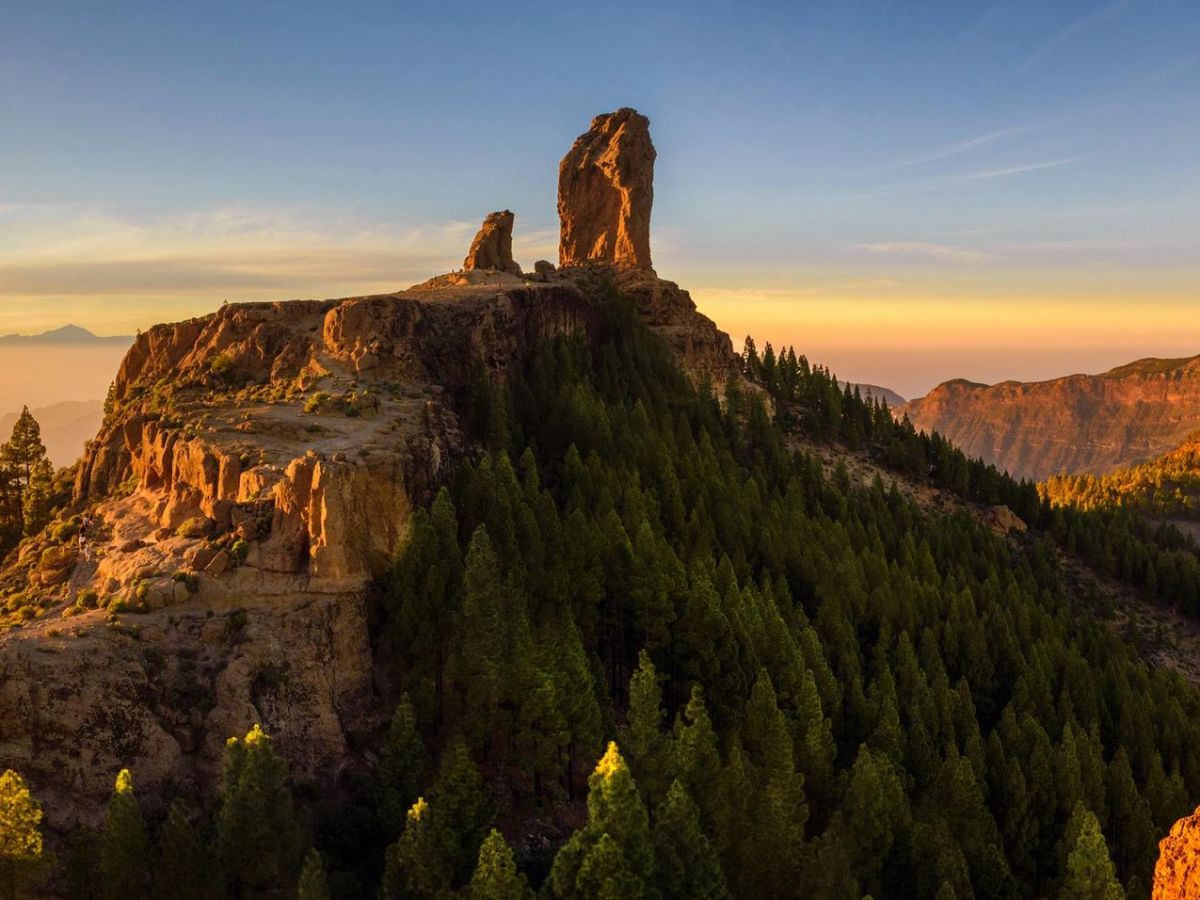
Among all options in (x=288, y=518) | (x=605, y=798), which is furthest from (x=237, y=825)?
(x=288, y=518)

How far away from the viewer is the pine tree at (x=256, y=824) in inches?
1401

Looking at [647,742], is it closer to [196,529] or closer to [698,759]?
[698,759]

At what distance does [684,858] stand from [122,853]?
73.9 feet

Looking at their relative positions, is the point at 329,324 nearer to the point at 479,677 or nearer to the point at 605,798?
the point at 479,677

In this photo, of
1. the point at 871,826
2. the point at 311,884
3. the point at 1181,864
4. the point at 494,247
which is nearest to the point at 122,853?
the point at 311,884

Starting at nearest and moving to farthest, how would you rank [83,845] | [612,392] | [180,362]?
[83,845] < [180,362] < [612,392]

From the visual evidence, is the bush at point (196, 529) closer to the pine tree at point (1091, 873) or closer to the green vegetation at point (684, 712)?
the green vegetation at point (684, 712)

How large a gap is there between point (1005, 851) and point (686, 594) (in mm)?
27352

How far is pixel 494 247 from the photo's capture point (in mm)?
135625

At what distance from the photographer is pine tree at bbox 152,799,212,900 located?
34406mm

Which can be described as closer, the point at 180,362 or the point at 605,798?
the point at 605,798

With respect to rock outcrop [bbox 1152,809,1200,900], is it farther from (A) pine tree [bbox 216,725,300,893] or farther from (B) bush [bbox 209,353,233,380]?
(B) bush [bbox 209,353,233,380]

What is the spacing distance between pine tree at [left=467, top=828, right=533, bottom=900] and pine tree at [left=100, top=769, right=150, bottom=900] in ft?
41.9

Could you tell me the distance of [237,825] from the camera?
3559 cm
